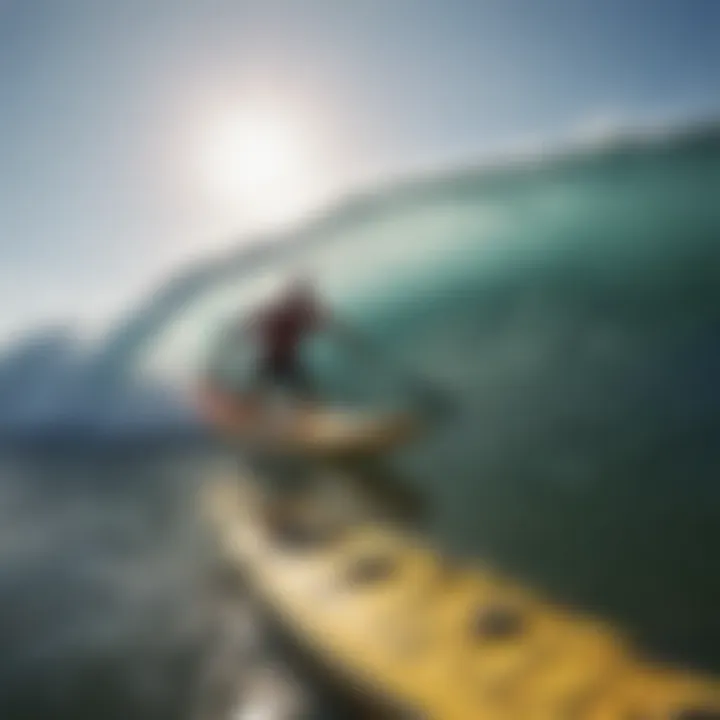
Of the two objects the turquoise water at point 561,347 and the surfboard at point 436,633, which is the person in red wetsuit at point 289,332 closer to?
the turquoise water at point 561,347

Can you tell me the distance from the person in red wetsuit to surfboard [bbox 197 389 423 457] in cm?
12

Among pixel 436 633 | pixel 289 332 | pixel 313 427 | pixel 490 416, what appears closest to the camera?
pixel 436 633

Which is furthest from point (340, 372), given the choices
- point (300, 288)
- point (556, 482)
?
point (556, 482)

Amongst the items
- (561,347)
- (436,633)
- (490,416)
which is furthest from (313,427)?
(436,633)

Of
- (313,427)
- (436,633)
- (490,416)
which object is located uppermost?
(490,416)

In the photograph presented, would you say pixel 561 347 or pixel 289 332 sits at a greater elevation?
pixel 561 347

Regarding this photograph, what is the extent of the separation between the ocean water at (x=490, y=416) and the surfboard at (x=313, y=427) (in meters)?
0.09

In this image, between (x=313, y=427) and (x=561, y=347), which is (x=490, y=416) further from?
(x=313, y=427)

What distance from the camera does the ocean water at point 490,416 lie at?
6.82 feet

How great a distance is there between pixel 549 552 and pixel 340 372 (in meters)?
0.95

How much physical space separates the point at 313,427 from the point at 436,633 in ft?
2.90

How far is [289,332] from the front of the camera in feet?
8.96

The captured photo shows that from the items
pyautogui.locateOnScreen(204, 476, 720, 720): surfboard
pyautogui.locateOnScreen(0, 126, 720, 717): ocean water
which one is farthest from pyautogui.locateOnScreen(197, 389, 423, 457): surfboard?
pyautogui.locateOnScreen(204, 476, 720, 720): surfboard

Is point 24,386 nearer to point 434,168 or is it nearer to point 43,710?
point 43,710
